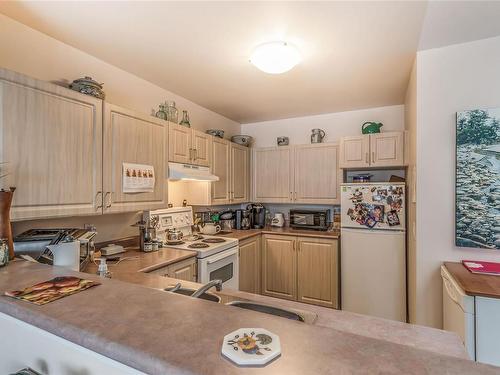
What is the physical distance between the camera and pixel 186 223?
3027 millimetres

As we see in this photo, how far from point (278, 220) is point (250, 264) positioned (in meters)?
0.83

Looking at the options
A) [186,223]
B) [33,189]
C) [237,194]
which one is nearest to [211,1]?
[33,189]

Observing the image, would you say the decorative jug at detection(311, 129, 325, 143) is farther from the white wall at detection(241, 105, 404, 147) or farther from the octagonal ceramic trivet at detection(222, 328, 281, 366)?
the octagonal ceramic trivet at detection(222, 328, 281, 366)

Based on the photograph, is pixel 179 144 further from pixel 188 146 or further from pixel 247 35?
pixel 247 35

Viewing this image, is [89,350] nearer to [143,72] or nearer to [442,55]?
[143,72]

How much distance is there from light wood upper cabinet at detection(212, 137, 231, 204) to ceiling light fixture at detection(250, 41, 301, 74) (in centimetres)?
136

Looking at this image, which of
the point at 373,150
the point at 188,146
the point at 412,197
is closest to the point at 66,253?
the point at 188,146

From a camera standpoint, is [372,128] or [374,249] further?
[372,128]

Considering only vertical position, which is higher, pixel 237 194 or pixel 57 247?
pixel 237 194

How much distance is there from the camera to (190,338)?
0.60 metres

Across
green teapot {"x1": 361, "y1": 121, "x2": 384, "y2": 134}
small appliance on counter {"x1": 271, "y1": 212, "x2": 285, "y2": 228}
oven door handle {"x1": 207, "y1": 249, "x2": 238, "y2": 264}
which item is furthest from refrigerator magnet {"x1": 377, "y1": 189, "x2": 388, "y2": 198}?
oven door handle {"x1": 207, "y1": 249, "x2": 238, "y2": 264}

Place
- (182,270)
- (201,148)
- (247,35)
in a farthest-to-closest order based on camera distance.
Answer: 1. (201,148)
2. (182,270)
3. (247,35)

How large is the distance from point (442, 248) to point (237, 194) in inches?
91.6

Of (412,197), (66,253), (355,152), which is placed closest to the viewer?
(66,253)
